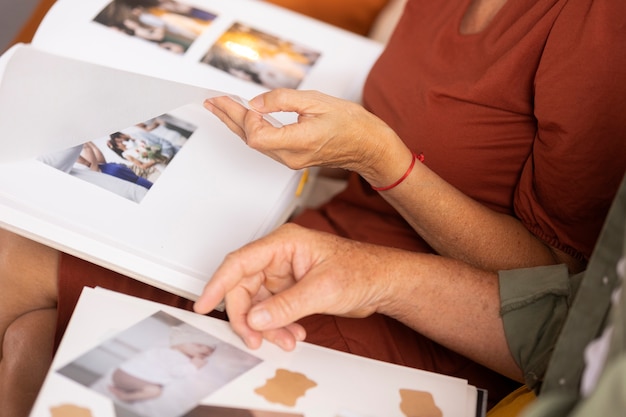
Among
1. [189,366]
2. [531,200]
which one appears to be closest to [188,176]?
[189,366]

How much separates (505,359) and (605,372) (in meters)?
0.40

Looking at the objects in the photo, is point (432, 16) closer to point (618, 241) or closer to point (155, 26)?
point (155, 26)

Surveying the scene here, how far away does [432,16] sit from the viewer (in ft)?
3.96

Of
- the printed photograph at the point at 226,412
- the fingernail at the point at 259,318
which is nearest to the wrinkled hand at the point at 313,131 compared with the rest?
the fingernail at the point at 259,318

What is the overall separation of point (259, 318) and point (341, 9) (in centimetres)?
89

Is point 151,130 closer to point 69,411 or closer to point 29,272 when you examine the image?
point 29,272

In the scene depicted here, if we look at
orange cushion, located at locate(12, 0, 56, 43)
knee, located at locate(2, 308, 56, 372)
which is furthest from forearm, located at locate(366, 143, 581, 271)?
orange cushion, located at locate(12, 0, 56, 43)

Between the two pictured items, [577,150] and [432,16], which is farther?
[432,16]

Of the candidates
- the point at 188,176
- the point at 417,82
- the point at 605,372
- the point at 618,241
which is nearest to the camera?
the point at 605,372

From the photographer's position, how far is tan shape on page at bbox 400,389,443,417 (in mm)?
794

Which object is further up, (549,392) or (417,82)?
(417,82)

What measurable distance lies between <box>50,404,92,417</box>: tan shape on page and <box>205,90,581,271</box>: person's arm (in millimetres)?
352

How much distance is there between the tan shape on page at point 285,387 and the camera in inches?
30.0

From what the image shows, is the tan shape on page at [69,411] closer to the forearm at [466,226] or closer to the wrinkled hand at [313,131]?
A: the wrinkled hand at [313,131]
